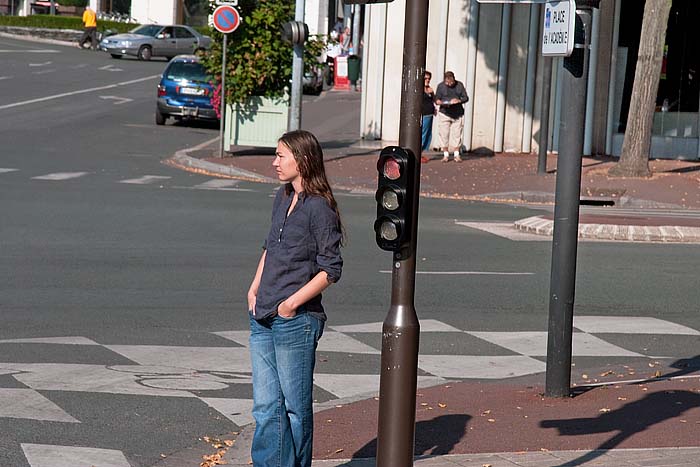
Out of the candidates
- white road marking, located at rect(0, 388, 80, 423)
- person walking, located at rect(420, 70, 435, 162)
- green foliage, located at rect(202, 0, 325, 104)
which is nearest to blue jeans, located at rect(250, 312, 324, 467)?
white road marking, located at rect(0, 388, 80, 423)

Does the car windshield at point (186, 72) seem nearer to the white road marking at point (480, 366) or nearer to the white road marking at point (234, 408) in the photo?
the white road marking at point (480, 366)

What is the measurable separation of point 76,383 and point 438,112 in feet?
59.8

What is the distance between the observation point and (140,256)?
1316cm

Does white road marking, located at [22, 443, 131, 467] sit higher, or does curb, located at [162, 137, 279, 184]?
white road marking, located at [22, 443, 131, 467]

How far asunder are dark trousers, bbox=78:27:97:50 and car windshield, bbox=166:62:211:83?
2785 cm

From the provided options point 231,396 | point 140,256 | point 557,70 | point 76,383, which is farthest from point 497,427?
point 557,70

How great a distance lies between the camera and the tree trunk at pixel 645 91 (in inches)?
860

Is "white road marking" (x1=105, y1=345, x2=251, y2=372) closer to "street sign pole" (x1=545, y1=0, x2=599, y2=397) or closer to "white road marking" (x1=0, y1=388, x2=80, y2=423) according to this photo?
"white road marking" (x1=0, y1=388, x2=80, y2=423)

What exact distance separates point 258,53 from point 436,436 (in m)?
19.1

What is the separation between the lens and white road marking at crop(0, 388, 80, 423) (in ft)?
24.0

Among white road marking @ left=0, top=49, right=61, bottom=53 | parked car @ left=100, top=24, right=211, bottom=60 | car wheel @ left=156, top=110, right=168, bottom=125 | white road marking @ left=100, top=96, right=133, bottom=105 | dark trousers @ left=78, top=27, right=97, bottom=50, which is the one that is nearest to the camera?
car wheel @ left=156, top=110, right=168, bottom=125

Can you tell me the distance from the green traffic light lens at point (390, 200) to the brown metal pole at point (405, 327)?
0.31 feet

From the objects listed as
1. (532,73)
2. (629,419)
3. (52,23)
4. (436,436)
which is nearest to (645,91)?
(532,73)

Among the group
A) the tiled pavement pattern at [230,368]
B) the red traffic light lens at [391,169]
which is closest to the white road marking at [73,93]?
the tiled pavement pattern at [230,368]
